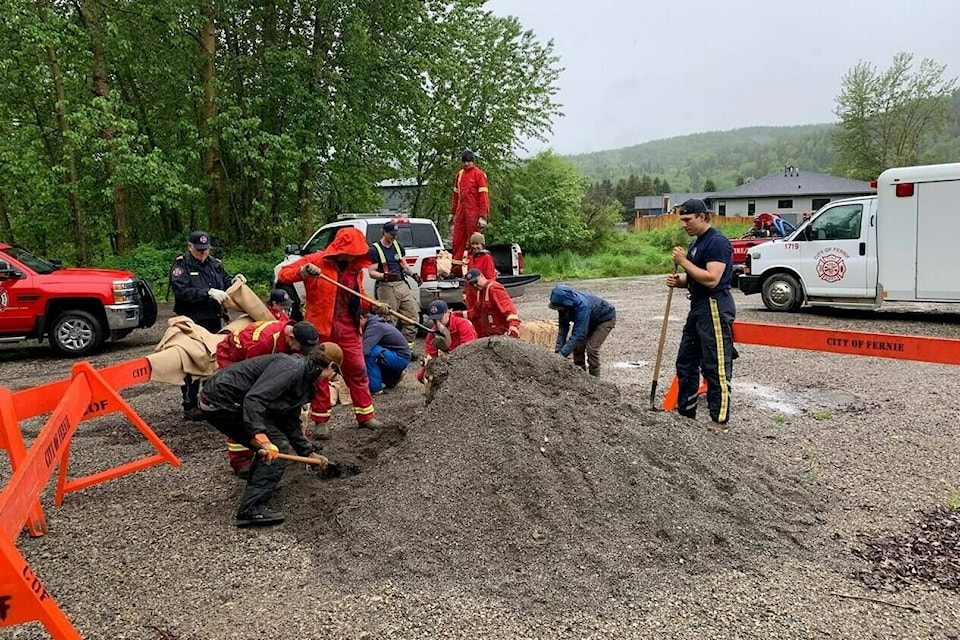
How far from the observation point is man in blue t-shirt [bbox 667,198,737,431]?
488 centimetres

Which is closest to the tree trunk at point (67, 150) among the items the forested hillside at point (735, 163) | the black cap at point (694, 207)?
the black cap at point (694, 207)

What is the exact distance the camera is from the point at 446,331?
20.9ft

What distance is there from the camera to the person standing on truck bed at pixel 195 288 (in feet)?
20.9

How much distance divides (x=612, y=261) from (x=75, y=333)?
2016cm

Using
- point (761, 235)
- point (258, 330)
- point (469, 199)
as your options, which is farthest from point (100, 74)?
point (761, 235)

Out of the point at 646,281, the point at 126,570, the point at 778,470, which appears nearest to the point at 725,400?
the point at 778,470

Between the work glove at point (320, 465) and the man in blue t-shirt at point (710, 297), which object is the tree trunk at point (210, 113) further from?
the man in blue t-shirt at point (710, 297)

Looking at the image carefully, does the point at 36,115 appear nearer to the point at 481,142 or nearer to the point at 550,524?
the point at 481,142

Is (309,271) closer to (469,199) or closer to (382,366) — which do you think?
(382,366)

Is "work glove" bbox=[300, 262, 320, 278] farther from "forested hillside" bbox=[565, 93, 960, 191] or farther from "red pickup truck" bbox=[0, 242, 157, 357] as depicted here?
"forested hillside" bbox=[565, 93, 960, 191]

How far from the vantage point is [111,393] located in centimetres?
452

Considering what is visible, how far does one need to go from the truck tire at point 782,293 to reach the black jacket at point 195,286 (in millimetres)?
9538

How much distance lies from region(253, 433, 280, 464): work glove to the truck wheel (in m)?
7.01

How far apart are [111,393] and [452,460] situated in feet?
7.96
